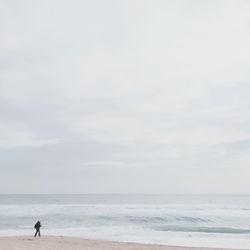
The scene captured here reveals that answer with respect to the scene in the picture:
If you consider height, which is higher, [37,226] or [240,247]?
[37,226]

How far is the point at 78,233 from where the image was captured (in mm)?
30734

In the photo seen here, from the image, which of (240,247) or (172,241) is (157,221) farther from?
(240,247)

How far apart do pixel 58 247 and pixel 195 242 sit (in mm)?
9525

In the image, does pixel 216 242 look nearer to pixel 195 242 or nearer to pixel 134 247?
pixel 195 242

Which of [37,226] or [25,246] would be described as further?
[37,226]

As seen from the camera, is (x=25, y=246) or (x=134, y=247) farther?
(x=134, y=247)

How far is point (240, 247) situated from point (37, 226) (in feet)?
37.8

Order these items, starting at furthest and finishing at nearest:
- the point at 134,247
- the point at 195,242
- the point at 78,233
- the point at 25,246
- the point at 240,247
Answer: the point at 78,233 < the point at 195,242 < the point at 240,247 < the point at 134,247 < the point at 25,246

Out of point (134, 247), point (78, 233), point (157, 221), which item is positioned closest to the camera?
point (134, 247)

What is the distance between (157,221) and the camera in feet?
144

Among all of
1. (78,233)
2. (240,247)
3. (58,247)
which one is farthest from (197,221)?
(58,247)

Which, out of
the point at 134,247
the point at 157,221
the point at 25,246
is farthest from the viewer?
the point at 157,221

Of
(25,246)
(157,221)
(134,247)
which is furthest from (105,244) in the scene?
(157,221)

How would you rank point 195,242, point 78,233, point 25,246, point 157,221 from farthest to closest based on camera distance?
point 157,221 → point 78,233 → point 195,242 → point 25,246
